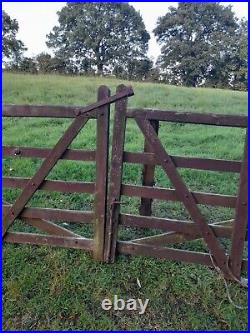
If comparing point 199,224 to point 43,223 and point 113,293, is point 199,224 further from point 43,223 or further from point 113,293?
point 43,223

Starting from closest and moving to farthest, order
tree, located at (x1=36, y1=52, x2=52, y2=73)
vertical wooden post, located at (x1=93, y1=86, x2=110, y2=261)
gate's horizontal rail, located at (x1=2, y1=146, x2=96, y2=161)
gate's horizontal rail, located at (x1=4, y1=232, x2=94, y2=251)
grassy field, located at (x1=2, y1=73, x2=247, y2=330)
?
grassy field, located at (x1=2, y1=73, x2=247, y2=330), vertical wooden post, located at (x1=93, y1=86, x2=110, y2=261), gate's horizontal rail, located at (x1=2, y1=146, x2=96, y2=161), gate's horizontal rail, located at (x1=4, y1=232, x2=94, y2=251), tree, located at (x1=36, y1=52, x2=52, y2=73)

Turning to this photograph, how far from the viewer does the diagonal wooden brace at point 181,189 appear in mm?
3670

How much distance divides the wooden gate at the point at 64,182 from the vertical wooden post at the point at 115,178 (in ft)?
0.22

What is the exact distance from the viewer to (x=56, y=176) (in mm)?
6387

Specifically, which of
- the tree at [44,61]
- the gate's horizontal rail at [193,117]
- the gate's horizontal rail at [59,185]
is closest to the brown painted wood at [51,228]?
the gate's horizontal rail at [59,185]

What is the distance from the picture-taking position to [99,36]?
3014 centimetres

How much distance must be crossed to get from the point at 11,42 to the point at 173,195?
78.2 feet

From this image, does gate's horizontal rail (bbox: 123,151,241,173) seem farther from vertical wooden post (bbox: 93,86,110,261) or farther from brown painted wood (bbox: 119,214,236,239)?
brown painted wood (bbox: 119,214,236,239)

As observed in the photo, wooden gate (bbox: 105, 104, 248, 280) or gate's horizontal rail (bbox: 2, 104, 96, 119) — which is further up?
gate's horizontal rail (bbox: 2, 104, 96, 119)

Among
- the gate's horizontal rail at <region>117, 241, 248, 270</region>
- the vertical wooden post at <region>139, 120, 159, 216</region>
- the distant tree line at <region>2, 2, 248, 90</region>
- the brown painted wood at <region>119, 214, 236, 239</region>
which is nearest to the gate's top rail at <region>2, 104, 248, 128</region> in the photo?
the vertical wooden post at <region>139, 120, 159, 216</region>

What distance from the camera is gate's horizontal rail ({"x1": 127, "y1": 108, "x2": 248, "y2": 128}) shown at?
342cm

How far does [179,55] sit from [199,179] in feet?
95.6

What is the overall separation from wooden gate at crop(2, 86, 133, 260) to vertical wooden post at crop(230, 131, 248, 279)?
1570 millimetres

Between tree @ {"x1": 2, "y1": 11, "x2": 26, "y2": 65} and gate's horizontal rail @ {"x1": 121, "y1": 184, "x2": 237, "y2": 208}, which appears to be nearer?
gate's horizontal rail @ {"x1": 121, "y1": 184, "x2": 237, "y2": 208}
